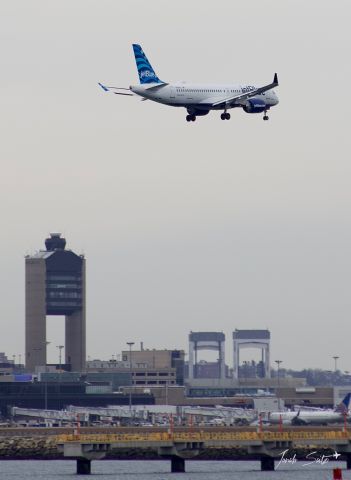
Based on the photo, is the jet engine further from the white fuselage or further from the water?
the water

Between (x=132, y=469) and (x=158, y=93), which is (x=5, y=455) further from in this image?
(x=158, y=93)

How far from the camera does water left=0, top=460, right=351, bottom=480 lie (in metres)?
160

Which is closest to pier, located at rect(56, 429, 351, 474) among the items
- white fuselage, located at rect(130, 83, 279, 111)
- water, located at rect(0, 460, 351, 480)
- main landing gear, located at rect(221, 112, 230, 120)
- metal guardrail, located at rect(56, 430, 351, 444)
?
metal guardrail, located at rect(56, 430, 351, 444)

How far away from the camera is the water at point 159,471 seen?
160375 mm

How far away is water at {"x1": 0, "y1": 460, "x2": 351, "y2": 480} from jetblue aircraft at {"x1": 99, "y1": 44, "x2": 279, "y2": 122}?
36.5m

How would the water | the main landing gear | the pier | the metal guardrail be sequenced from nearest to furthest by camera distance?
1. the water
2. the pier
3. the metal guardrail
4. the main landing gear

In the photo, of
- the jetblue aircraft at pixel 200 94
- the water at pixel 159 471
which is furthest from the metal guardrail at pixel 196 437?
the jetblue aircraft at pixel 200 94

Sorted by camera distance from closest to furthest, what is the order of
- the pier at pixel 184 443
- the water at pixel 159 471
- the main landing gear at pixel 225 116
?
the water at pixel 159 471 → the pier at pixel 184 443 → the main landing gear at pixel 225 116

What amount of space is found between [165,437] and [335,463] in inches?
1308

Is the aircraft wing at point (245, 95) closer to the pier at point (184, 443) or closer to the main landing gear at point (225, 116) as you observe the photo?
the main landing gear at point (225, 116)

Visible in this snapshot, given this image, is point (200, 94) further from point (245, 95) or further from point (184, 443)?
point (184, 443)

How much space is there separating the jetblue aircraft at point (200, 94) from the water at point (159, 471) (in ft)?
120

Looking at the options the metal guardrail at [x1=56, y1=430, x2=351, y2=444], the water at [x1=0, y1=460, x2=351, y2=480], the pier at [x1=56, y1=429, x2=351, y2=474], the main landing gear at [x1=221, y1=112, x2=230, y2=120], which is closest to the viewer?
the water at [x1=0, y1=460, x2=351, y2=480]

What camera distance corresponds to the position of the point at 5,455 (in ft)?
654
